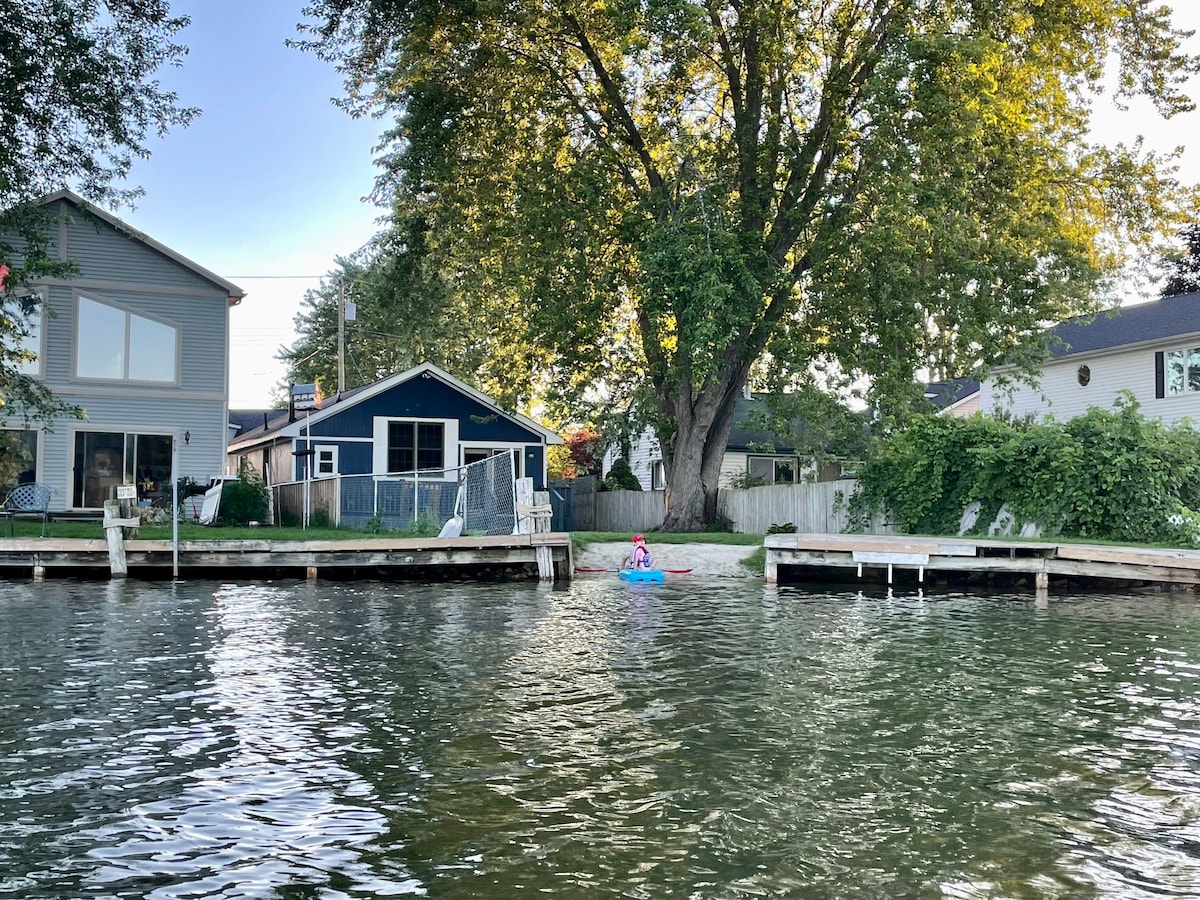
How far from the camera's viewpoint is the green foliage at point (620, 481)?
41.0 metres

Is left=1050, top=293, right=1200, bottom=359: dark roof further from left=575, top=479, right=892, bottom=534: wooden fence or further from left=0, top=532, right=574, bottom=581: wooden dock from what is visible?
left=0, top=532, right=574, bottom=581: wooden dock

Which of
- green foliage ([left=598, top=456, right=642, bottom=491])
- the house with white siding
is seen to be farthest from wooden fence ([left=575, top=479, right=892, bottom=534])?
the house with white siding

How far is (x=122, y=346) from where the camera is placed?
3112 cm

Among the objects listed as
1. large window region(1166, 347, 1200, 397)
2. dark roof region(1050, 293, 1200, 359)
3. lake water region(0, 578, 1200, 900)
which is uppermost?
dark roof region(1050, 293, 1200, 359)

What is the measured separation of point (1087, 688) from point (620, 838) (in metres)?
6.21

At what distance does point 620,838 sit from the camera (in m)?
6.24

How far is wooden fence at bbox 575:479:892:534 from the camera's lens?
29.8 m

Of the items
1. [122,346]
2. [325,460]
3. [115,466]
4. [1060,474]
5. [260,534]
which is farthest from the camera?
[325,460]

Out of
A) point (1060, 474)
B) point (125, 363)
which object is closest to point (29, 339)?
point (125, 363)

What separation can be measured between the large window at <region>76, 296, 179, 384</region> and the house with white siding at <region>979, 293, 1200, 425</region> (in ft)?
73.4

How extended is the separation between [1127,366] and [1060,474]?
1378 centimetres

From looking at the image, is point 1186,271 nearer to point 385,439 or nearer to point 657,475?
point 657,475

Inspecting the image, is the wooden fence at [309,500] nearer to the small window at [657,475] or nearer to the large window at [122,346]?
the large window at [122,346]

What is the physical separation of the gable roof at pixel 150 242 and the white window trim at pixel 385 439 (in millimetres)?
5995
